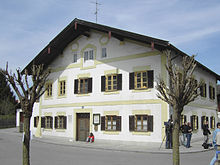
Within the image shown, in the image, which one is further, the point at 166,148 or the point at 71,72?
the point at 71,72

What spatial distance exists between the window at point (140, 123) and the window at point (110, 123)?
1071mm

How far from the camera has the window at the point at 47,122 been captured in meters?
23.3

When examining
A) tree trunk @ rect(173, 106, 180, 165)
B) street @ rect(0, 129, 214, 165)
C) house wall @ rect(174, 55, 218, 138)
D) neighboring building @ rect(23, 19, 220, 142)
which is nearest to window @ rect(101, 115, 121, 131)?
neighboring building @ rect(23, 19, 220, 142)

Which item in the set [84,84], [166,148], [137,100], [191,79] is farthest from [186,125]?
[191,79]

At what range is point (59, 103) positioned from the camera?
22.5 meters

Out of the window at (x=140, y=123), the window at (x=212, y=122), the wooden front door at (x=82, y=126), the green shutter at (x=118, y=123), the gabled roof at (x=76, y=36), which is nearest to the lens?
the gabled roof at (x=76, y=36)

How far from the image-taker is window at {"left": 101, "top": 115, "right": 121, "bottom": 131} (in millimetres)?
18016

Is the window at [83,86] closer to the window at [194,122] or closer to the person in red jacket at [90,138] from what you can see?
the person in red jacket at [90,138]

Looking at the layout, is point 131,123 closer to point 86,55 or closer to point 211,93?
point 86,55

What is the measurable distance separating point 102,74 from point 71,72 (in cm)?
352

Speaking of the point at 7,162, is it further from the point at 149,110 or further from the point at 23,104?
the point at 149,110

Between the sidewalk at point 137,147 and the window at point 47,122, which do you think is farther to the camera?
A: the window at point 47,122

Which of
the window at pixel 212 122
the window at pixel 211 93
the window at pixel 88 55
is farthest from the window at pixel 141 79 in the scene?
the window at pixel 212 122

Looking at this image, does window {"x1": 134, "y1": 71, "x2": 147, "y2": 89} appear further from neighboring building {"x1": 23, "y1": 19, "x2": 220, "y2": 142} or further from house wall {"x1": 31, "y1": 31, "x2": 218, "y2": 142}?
house wall {"x1": 31, "y1": 31, "x2": 218, "y2": 142}
